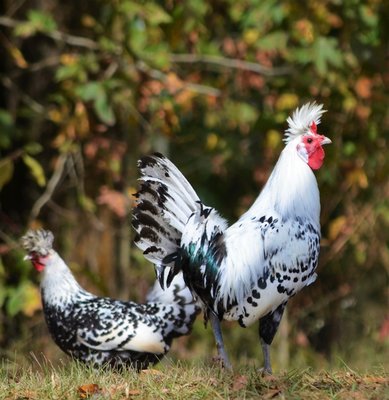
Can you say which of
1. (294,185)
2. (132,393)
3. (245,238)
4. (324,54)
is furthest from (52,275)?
(324,54)

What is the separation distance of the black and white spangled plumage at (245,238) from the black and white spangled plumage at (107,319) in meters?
0.91

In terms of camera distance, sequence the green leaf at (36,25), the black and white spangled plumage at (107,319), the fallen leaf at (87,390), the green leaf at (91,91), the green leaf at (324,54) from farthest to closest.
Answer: the green leaf at (324,54) → the green leaf at (36,25) → the green leaf at (91,91) → the black and white spangled plumage at (107,319) → the fallen leaf at (87,390)

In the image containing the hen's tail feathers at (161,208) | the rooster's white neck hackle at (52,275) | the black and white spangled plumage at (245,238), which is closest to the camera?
the black and white spangled plumage at (245,238)

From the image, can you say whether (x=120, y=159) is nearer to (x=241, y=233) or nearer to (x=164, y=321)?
(x=164, y=321)

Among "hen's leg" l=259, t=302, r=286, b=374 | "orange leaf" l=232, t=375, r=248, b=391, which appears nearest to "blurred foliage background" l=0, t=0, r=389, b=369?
"hen's leg" l=259, t=302, r=286, b=374

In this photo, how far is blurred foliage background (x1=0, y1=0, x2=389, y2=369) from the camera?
10.0m

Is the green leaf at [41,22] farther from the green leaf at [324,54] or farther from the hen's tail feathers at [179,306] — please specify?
the hen's tail feathers at [179,306]

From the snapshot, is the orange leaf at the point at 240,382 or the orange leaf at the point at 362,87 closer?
the orange leaf at the point at 240,382

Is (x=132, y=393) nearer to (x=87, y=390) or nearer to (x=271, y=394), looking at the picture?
(x=87, y=390)

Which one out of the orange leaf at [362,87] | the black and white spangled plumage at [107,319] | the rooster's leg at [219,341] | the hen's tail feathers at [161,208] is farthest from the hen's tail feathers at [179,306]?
the orange leaf at [362,87]

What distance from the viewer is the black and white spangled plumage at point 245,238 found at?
22.2ft

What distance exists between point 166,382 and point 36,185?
6312 mm

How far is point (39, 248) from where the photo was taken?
853 centimetres

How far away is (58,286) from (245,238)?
208 cm
